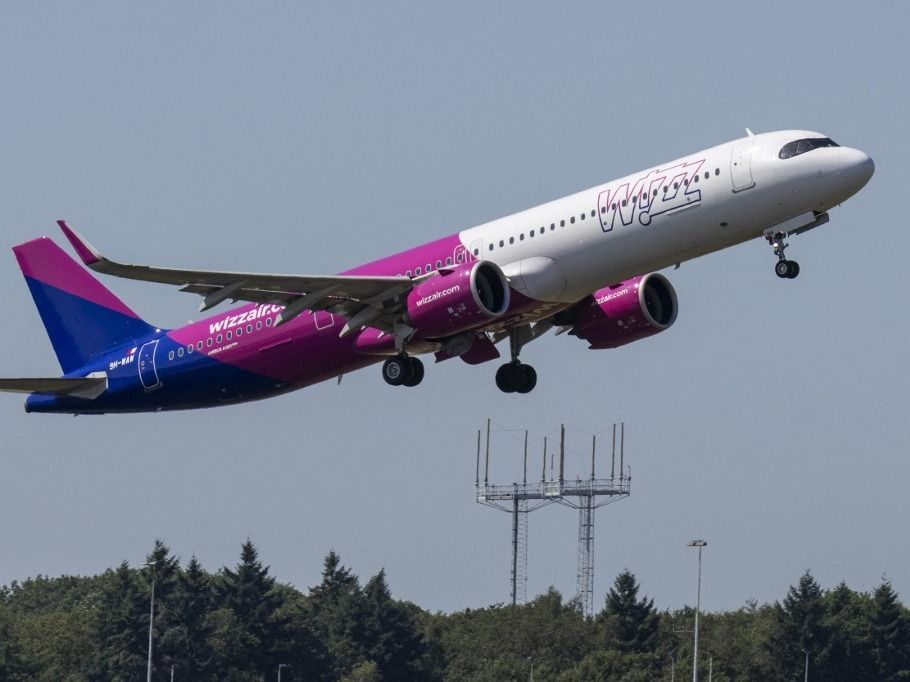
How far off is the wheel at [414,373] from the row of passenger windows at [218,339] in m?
5.27

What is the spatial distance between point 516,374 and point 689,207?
37.2 ft

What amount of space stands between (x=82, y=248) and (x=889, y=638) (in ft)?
297

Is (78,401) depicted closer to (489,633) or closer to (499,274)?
(499,274)

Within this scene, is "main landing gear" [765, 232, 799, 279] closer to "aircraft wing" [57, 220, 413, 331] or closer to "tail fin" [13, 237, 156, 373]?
"aircraft wing" [57, 220, 413, 331]

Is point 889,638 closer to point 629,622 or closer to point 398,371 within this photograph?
point 629,622

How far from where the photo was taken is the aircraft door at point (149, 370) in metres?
65.7

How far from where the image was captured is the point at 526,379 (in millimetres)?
64125

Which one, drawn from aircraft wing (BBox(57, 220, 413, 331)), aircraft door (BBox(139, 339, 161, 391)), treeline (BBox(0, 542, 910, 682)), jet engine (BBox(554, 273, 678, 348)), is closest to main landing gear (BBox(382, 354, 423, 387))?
aircraft wing (BBox(57, 220, 413, 331))

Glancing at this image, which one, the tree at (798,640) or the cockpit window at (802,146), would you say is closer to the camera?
the cockpit window at (802,146)

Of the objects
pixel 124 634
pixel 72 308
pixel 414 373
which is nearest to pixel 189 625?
pixel 124 634

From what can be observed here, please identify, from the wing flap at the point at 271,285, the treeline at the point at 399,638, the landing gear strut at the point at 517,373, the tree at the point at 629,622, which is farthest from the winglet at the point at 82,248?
the tree at the point at 629,622

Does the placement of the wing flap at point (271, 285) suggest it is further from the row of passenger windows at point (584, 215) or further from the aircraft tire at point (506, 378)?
the aircraft tire at point (506, 378)

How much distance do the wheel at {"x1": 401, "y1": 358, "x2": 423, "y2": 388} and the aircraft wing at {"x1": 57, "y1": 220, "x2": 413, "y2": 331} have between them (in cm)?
147

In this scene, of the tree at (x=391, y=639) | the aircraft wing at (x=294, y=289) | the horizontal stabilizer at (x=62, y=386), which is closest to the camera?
the aircraft wing at (x=294, y=289)
